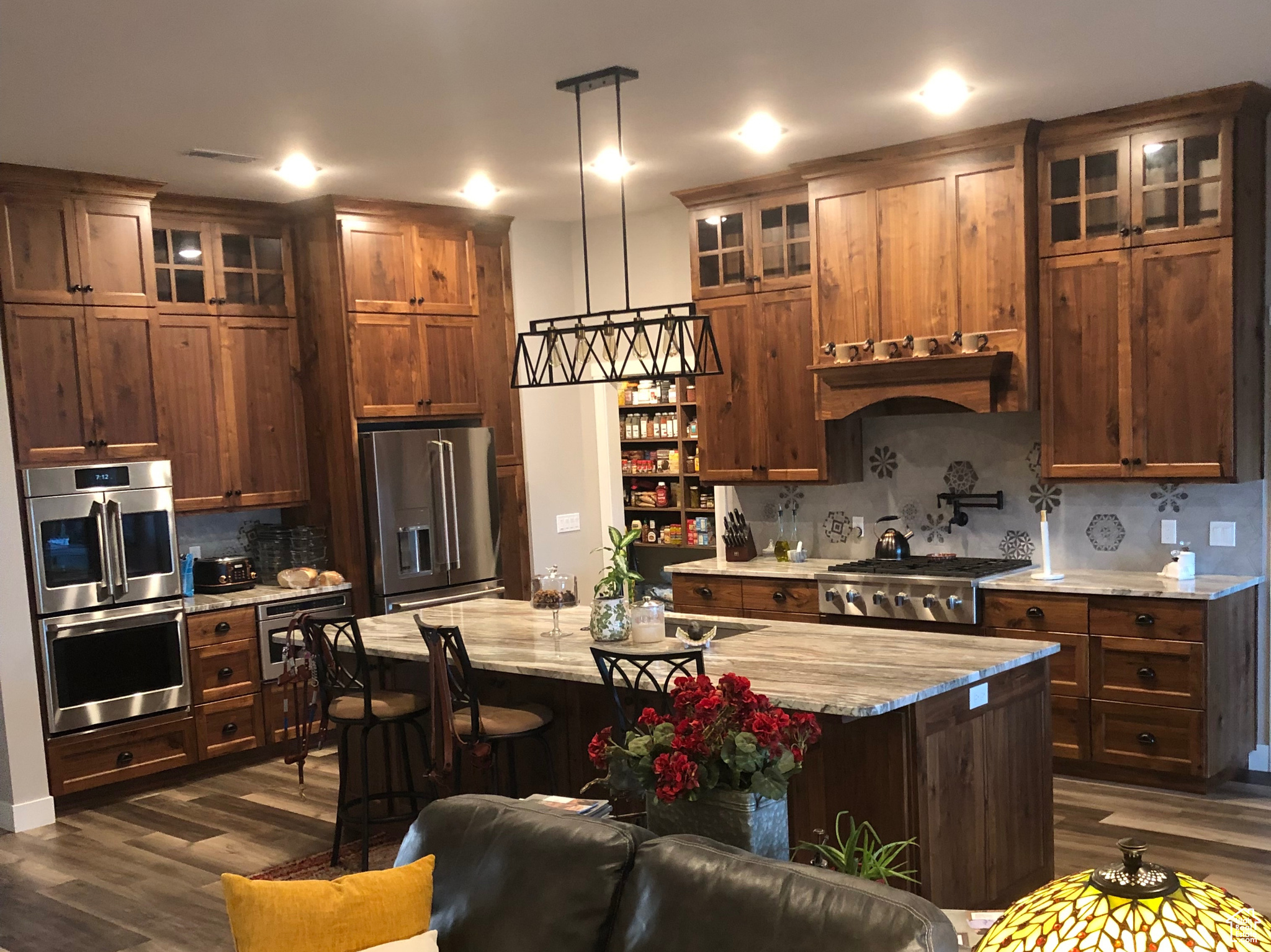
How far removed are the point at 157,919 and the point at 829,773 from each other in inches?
94.6

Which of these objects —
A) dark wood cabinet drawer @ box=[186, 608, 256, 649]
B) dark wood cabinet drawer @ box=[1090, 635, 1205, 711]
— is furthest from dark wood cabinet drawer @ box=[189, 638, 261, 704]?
dark wood cabinet drawer @ box=[1090, 635, 1205, 711]

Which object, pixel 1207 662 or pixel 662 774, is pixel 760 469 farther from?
pixel 662 774

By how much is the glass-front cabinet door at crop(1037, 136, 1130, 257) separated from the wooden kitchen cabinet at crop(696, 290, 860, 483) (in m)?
1.28

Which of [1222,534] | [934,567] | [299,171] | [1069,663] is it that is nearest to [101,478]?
[299,171]

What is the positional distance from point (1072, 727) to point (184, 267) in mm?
4814

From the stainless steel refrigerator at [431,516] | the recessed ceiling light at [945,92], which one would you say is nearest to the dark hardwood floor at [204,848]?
the stainless steel refrigerator at [431,516]

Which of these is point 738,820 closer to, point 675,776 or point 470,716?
point 675,776

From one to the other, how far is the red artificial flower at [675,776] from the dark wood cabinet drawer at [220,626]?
13.3 feet

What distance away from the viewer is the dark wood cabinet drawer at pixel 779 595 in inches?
230

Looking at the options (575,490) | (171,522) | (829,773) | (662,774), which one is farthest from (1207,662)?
(171,522)

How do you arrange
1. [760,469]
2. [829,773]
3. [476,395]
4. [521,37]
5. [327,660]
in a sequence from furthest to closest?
[476,395], [760,469], [327,660], [521,37], [829,773]

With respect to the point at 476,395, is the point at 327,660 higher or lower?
lower

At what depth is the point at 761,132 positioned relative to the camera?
16.8 ft

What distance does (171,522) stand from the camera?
560 cm
